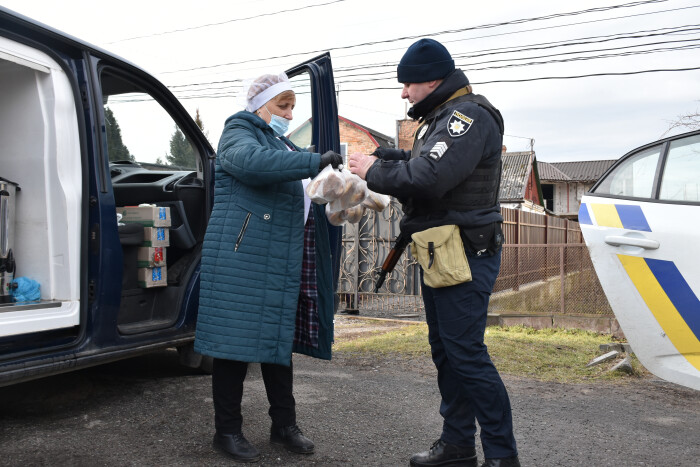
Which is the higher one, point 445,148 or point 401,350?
point 445,148

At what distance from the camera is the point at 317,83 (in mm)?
3725

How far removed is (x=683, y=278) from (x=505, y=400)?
1.01 m

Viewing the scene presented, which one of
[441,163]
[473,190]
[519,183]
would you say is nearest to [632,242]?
[473,190]

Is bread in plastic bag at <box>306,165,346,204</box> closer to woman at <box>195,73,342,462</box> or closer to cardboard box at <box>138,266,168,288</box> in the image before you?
woman at <box>195,73,342,462</box>

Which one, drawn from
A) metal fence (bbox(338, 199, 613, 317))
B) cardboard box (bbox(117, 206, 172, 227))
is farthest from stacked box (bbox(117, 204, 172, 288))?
metal fence (bbox(338, 199, 613, 317))

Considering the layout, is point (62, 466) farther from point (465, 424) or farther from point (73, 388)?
point (465, 424)

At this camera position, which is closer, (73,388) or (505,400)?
(505,400)

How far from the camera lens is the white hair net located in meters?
3.03

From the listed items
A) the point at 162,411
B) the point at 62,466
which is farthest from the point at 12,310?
the point at 162,411

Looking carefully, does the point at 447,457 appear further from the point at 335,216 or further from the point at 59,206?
the point at 59,206

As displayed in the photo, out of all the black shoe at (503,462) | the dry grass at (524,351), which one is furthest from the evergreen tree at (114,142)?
the black shoe at (503,462)

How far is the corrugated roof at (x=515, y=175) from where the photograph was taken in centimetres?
2978

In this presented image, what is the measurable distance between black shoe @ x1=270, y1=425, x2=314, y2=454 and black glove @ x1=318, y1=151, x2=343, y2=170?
1287 mm

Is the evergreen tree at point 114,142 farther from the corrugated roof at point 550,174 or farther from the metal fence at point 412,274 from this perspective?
the corrugated roof at point 550,174
